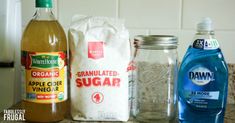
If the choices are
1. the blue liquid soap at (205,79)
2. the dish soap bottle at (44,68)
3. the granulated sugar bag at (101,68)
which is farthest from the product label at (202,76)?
the dish soap bottle at (44,68)

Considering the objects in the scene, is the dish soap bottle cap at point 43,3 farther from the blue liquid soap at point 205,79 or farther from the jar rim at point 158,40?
the blue liquid soap at point 205,79

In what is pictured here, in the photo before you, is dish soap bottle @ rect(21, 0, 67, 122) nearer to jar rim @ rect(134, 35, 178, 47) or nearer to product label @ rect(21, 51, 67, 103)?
product label @ rect(21, 51, 67, 103)

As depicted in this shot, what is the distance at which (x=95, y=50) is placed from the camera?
0.68 m

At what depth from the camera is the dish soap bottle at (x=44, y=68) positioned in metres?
0.67

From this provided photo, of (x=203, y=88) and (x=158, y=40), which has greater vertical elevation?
(x=158, y=40)

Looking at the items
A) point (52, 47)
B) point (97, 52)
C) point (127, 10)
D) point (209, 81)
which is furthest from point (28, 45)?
point (209, 81)

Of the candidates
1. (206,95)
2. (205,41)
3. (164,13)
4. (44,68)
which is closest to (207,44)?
(205,41)

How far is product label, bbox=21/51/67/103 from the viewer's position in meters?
0.66

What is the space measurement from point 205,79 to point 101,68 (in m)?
0.23

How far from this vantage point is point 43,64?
2.18ft

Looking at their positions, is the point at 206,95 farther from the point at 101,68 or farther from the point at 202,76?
the point at 101,68

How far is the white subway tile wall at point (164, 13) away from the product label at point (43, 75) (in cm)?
23

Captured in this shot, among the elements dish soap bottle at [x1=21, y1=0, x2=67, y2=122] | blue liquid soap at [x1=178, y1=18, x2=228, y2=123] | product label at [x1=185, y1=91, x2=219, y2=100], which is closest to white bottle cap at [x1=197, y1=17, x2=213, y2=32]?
blue liquid soap at [x1=178, y1=18, x2=228, y2=123]

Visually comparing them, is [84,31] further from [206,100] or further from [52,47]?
[206,100]
